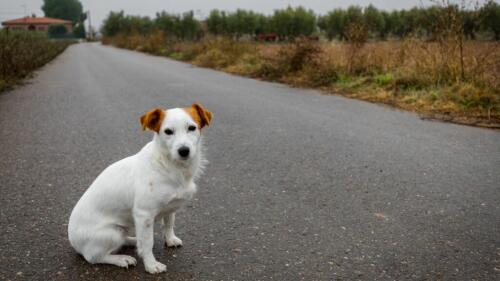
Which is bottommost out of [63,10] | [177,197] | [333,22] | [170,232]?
[170,232]

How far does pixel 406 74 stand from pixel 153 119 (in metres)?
9.12

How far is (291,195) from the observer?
15.0 feet

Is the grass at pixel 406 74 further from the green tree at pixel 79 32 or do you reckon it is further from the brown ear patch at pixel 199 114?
the green tree at pixel 79 32

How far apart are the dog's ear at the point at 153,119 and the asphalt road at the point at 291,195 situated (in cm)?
102

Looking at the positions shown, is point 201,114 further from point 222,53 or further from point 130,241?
point 222,53

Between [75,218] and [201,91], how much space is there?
9.38 meters

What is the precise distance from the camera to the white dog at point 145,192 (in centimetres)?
289

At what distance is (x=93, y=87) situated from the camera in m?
13.4

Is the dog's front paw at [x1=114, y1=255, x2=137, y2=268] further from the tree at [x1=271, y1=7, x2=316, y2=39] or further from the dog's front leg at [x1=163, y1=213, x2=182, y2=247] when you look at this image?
the tree at [x1=271, y1=7, x2=316, y2=39]

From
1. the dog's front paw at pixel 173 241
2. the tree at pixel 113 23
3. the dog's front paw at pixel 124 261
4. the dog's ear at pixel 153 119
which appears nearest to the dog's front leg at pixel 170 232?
the dog's front paw at pixel 173 241

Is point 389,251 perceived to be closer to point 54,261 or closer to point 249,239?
point 249,239

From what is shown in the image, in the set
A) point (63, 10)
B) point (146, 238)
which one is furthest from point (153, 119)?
point (63, 10)

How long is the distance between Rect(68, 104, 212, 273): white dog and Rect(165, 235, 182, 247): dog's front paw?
350 mm

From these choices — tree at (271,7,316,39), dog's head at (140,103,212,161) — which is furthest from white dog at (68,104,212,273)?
tree at (271,7,316,39)
